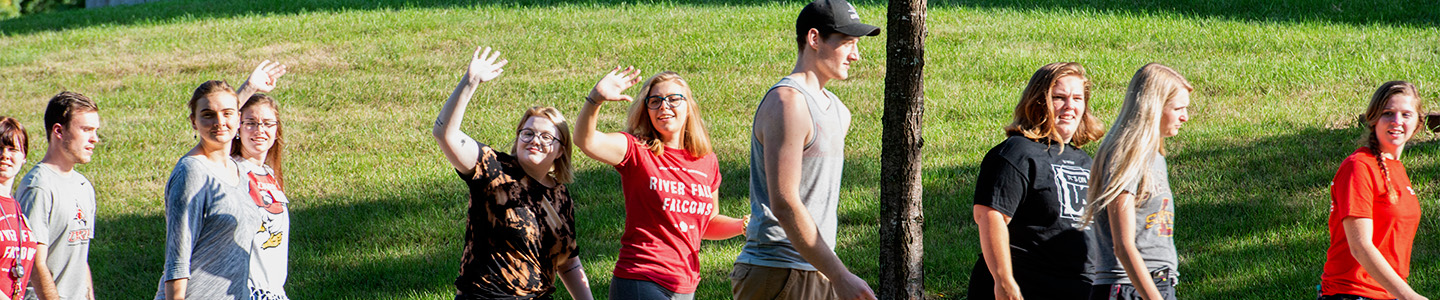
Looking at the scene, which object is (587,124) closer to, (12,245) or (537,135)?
(537,135)

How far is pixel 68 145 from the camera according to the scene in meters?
Answer: 4.61

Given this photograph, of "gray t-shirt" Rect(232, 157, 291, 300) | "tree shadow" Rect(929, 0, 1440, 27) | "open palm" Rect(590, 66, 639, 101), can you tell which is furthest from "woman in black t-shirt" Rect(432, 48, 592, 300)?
"tree shadow" Rect(929, 0, 1440, 27)

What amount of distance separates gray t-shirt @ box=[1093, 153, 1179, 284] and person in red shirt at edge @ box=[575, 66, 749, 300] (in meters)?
1.47

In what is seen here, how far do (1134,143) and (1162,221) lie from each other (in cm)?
32

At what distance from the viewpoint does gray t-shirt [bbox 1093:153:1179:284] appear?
385 centimetres

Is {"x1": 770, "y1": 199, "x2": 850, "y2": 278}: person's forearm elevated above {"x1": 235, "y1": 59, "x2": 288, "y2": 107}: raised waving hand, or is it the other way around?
{"x1": 235, "y1": 59, "x2": 288, "y2": 107}: raised waving hand

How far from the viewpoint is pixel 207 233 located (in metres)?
4.14

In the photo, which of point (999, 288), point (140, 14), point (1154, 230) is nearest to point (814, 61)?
point (999, 288)

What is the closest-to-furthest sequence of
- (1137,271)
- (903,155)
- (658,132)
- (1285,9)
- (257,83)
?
1. (1137,271)
2. (903,155)
3. (658,132)
4. (257,83)
5. (1285,9)

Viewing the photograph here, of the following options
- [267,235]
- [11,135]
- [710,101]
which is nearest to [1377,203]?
[267,235]

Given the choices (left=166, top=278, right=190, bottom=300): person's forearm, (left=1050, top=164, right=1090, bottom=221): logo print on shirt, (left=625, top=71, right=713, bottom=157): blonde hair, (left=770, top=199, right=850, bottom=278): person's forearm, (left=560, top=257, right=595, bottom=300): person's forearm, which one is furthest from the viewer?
(left=560, top=257, right=595, bottom=300): person's forearm

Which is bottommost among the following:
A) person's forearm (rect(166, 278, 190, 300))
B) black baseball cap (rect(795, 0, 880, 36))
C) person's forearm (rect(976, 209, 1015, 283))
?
person's forearm (rect(166, 278, 190, 300))

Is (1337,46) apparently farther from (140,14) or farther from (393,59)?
(140,14)

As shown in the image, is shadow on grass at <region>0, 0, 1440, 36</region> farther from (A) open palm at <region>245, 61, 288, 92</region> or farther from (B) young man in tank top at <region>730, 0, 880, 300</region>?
(A) open palm at <region>245, 61, 288, 92</region>
